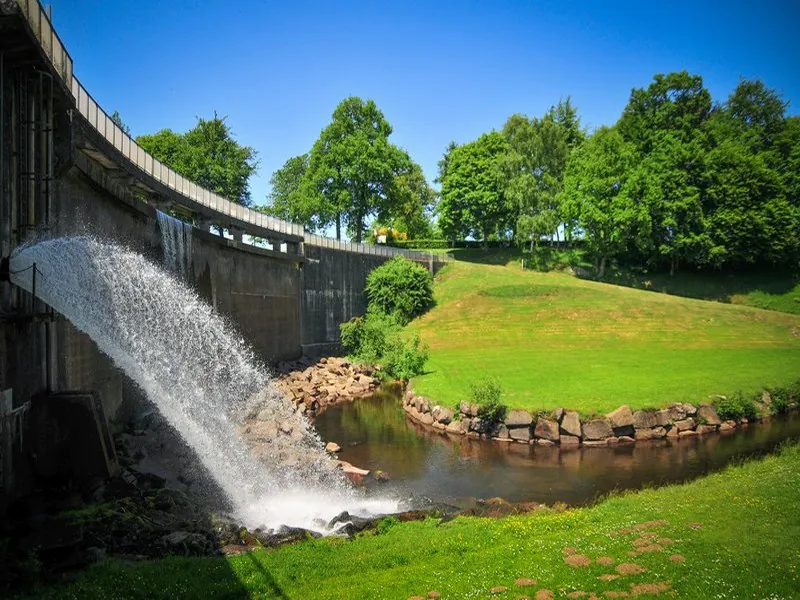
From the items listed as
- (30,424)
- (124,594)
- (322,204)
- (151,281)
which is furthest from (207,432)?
(322,204)

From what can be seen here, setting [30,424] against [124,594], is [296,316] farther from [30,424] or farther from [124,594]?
[124,594]

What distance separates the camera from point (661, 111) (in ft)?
196

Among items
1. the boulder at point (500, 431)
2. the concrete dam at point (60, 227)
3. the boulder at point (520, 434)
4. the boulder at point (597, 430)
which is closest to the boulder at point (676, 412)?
the boulder at point (597, 430)

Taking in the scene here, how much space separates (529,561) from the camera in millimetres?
9531

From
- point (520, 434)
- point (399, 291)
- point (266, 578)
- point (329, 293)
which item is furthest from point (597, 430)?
point (399, 291)

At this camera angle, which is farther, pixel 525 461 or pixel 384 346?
pixel 384 346

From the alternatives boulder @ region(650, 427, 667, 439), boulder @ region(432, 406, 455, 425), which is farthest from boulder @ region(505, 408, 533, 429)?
boulder @ region(650, 427, 667, 439)

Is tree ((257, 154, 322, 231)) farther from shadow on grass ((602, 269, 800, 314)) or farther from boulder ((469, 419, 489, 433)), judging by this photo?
boulder ((469, 419, 489, 433))

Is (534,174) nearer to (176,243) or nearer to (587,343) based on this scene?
(587,343)

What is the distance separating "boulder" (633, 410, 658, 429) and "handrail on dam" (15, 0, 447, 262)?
22.6 meters

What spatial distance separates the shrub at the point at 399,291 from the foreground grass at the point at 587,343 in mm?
1853

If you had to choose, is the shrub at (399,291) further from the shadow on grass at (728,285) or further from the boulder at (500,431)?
the boulder at (500,431)

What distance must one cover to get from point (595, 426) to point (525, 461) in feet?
13.4

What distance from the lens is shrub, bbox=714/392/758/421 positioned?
80.3 ft
